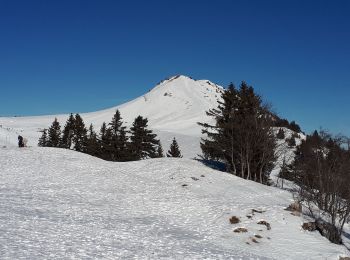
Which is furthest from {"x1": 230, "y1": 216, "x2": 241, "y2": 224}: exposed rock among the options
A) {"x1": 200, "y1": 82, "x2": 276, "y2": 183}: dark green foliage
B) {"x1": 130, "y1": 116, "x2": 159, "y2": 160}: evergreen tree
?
{"x1": 130, "y1": 116, "x2": 159, "y2": 160}: evergreen tree

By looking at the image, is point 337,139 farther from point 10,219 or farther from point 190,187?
point 10,219

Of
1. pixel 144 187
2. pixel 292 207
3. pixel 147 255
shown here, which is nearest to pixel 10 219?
pixel 147 255

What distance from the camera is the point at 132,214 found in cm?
2880

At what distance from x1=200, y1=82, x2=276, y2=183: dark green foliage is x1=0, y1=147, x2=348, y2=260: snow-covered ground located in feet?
20.2

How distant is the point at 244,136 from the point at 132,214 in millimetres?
25591

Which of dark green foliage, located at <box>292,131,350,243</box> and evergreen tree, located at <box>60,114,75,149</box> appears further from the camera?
evergreen tree, located at <box>60,114,75,149</box>

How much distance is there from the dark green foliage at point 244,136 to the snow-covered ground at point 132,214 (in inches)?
243

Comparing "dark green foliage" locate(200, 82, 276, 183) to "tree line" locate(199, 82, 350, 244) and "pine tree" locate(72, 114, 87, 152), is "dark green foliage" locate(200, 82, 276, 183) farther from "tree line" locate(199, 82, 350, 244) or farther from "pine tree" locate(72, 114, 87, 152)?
"pine tree" locate(72, 114, 87, 152)

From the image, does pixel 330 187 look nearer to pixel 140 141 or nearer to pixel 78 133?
pixel 140 141

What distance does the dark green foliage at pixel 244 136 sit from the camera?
51062 millimetres

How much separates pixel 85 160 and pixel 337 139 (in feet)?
84.1

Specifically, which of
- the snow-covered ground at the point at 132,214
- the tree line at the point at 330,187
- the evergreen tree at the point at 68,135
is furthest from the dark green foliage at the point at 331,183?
the evergreen tree at the point at 68,135

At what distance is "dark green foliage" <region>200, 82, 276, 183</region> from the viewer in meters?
51.1

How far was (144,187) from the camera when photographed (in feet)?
123
